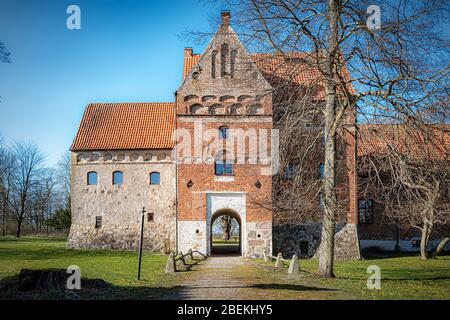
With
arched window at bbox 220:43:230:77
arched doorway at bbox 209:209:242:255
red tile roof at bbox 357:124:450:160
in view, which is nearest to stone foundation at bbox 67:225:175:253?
arched doorway at bbox 209:209:242:255

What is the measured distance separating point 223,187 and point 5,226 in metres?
41.0

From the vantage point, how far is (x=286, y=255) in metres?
26.0

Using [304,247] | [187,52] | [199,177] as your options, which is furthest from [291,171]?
[187,52]

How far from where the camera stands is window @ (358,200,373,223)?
31953mm

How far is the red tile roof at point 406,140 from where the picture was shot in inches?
480

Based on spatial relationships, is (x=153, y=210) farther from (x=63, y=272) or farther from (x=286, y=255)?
(x=63, y=272)

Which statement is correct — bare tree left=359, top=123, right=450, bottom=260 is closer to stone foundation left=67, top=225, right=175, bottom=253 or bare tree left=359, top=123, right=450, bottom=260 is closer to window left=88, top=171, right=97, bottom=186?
stone foundation left=67, top=225, right=175, bottom=253

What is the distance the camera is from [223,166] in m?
25.3

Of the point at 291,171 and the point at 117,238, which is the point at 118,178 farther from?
the point at 291,171

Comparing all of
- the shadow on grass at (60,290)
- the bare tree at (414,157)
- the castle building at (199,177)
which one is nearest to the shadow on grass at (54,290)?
the shadow on grass at (60,290)

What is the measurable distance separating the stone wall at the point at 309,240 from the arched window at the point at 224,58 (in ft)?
29.4

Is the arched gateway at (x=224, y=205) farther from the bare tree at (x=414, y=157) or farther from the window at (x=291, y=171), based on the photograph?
the bare tree at (x=414, y=157)
